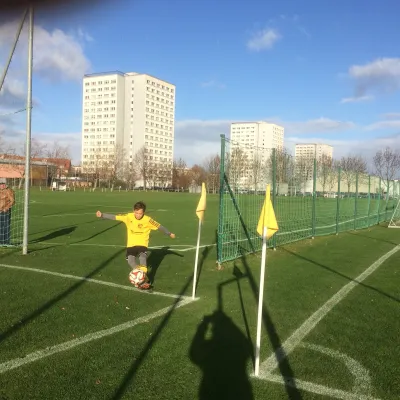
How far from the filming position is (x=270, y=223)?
164 inches

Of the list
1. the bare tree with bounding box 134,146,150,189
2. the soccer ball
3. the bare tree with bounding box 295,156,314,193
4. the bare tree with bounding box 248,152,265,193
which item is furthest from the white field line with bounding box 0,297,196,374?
the bare tree with bounding box 134,146,150,189

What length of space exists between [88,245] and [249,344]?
8.18 m

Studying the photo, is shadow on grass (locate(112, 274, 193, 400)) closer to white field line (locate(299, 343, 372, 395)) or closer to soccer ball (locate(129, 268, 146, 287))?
soccer ball (locate(129, 268, 146, 287))

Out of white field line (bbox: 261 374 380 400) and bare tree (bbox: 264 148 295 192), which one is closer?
white field line (bbox: 261 374 380 400)

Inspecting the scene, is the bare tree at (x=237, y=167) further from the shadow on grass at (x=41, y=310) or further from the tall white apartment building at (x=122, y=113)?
the tall white apartment building at (x=122, y=113)

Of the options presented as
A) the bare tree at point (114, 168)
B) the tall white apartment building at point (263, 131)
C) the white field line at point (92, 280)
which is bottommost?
the white field line at point (92, 280)

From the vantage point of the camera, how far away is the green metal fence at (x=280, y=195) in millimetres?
9523

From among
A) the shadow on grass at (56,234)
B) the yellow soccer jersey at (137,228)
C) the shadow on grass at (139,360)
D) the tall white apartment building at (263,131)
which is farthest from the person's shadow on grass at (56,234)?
the tall white apartment building at (263,131)

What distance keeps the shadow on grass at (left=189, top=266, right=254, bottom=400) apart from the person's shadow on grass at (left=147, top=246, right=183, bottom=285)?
2.47 metres

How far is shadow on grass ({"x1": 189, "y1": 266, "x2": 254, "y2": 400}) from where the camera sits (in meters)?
3.52

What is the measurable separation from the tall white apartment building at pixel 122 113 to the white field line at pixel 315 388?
149 metres

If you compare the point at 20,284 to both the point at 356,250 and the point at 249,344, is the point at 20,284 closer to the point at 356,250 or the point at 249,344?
the point at 249,344

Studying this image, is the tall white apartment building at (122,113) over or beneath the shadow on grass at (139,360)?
over

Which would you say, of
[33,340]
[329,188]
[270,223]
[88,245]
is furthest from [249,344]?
[329,188]
